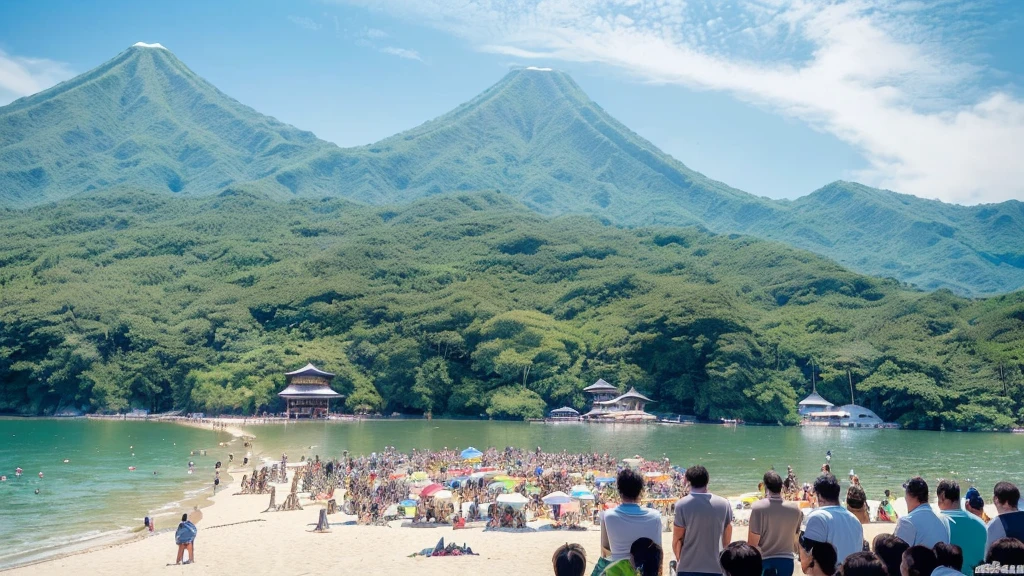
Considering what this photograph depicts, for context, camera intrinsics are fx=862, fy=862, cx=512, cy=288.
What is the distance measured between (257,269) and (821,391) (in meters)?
60.6

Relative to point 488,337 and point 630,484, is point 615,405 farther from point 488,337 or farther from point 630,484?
point 630,484

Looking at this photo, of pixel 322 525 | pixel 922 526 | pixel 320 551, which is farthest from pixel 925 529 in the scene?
pixel 322 525

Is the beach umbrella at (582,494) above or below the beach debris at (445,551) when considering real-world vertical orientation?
above

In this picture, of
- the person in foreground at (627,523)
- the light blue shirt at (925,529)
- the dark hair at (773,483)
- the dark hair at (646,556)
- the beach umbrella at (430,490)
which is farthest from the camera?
the beach umbrella at (430,490)

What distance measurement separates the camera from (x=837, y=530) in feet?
16.4

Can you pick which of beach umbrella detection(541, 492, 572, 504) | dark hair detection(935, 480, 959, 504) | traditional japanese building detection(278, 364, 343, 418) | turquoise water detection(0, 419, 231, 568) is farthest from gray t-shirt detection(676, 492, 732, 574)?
traditional japanese building detection(278, 364, 343, 418)

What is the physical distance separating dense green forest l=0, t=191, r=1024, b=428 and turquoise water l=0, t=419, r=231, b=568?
16.3m

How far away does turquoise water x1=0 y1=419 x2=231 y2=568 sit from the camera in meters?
18.5

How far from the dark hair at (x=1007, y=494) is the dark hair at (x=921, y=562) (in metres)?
1.65

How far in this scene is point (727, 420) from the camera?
5659cm

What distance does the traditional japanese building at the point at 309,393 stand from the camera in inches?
Result: 2356

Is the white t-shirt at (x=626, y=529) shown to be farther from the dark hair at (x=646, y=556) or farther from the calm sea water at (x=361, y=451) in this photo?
the calm sea water at (x=361, y=451)

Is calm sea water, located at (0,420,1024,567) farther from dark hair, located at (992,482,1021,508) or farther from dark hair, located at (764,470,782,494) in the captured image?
dark hair, located at (992,482,1021,508)

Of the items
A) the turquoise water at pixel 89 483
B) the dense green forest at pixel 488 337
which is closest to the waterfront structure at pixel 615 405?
the dense green forest at pixel 488 337
